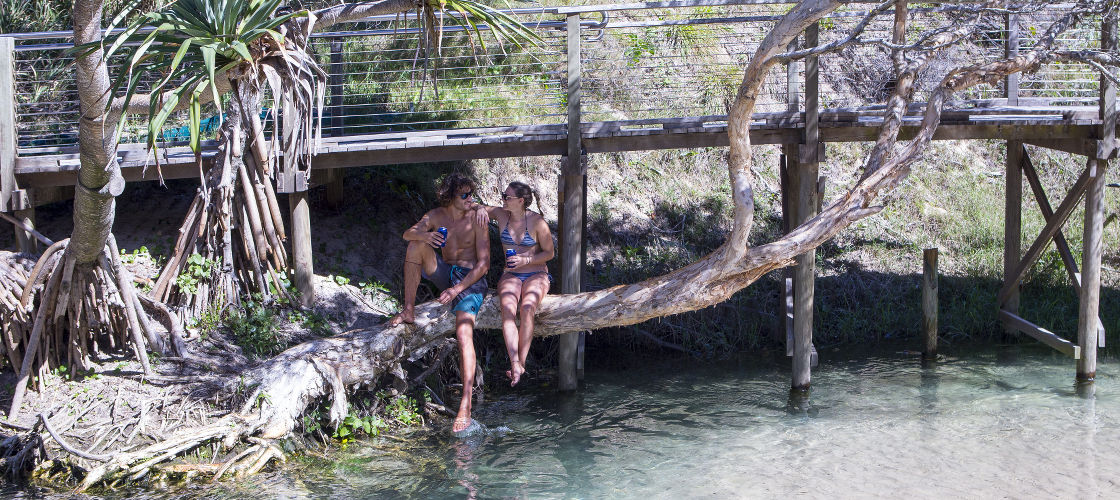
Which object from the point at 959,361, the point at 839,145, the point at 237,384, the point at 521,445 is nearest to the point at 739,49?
the point at 839,145

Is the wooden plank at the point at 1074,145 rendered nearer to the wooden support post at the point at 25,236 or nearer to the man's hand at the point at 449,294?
the man's hand at the point at 449,294

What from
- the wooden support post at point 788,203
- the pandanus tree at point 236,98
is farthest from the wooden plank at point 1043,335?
the pandanus tree at point 236,98

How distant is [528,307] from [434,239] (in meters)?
0.94

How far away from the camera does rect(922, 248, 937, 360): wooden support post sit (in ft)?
31.7

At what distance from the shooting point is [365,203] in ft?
34.8

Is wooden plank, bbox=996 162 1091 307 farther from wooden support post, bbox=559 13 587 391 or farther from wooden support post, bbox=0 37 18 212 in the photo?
wooden support post, bbox=0 37 18 212

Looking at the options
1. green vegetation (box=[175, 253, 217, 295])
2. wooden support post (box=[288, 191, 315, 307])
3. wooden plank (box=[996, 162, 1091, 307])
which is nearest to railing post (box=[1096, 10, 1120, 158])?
wooden plank (box=[996, 162, 1091, 307])

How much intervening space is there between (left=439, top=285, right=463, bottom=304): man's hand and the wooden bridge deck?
1.43m

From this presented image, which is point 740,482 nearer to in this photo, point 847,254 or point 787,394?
point 787,394

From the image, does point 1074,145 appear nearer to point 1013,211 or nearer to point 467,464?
point 1013,211

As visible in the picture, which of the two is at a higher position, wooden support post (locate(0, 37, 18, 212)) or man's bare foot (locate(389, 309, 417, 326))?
wooden support post (locate(0, 37, 18, 212))

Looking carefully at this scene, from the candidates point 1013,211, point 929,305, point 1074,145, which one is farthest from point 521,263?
point 1013,211

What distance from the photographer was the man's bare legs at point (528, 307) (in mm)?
7266

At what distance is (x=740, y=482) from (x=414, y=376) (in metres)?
3.35
